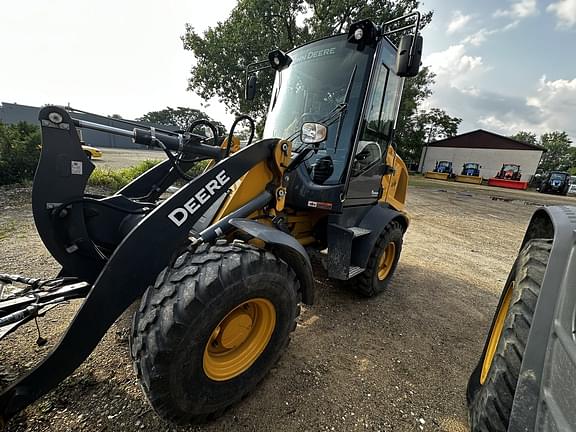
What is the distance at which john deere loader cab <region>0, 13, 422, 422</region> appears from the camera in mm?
1447

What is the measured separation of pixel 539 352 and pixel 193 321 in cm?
153

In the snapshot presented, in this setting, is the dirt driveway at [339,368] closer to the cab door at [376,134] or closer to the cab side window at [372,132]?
the cab door at [376,134]

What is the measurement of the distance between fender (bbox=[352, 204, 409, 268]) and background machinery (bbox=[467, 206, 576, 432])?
1457mm

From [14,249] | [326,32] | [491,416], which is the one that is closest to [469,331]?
[491,416]

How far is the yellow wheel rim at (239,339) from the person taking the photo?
1.70m

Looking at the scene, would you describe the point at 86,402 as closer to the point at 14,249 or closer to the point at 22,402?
the point at 22,402

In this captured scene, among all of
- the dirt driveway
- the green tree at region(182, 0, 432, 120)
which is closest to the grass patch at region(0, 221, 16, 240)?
the dirt driveway

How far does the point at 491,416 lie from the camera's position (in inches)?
50.7

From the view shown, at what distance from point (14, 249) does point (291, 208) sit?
389cm

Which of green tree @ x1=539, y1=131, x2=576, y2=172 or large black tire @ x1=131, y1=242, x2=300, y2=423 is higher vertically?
green tree @ x1=539, y1=131, x2=576, y2=172

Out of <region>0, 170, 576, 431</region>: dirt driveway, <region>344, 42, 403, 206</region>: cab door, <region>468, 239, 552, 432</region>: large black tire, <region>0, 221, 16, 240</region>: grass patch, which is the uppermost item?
<region>344, 42, 403, 206</region>: cab door

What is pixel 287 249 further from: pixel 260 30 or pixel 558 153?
pixel 558 153

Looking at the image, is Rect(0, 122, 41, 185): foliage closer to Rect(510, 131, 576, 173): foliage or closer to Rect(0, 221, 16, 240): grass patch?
Rect(0, 221, 16, 240): grass patch

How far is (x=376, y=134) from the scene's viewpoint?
3.08 metres
